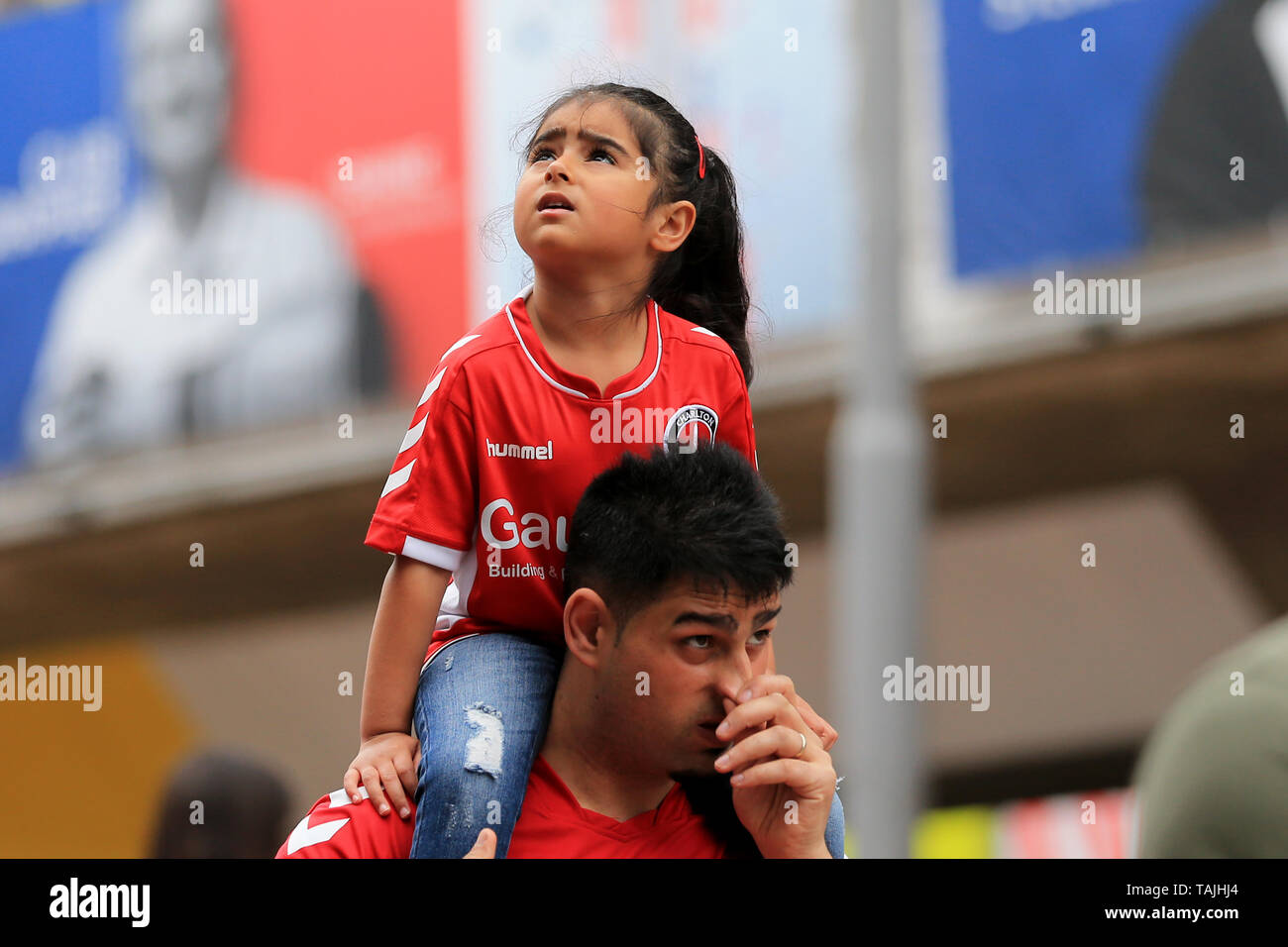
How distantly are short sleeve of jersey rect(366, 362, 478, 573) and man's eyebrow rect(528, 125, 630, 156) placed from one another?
366mm

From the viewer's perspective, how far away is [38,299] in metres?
15.4

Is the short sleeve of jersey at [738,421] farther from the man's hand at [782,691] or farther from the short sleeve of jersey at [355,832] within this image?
the short sleeve of jersey at [355,832]

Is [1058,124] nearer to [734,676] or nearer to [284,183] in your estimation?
[284,183]

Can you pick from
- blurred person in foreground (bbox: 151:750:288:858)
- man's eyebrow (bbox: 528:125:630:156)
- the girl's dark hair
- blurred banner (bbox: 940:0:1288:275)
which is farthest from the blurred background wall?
man's eyebrow (bbox: 528:125:630:156)

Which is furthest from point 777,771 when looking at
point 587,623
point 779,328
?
point 779,328

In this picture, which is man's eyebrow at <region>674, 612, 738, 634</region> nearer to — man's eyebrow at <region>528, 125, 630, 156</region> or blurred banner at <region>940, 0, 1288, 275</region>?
man's eyebrow at <region>528, 125, 630, 156</region>

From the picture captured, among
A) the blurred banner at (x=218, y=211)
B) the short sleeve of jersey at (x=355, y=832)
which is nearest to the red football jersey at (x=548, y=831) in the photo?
the short sleeve of jersey at (x=355, y=832)

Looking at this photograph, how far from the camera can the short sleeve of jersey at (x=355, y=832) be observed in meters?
2.68

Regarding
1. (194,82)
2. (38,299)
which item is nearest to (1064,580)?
(194,82)

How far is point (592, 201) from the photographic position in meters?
2.54

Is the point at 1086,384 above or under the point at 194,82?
under
